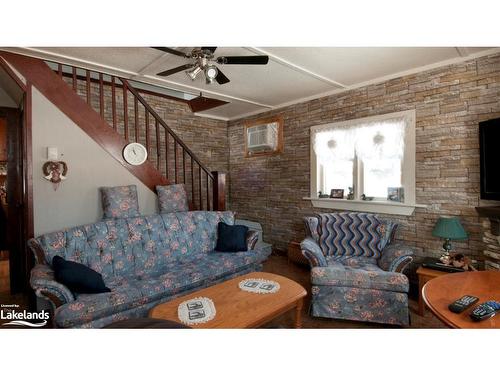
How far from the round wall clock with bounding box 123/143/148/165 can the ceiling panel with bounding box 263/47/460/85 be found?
5.57 feet

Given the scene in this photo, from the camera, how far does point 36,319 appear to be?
1.40 m

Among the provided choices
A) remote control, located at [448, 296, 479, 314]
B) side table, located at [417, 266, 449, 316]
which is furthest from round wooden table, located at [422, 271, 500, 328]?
side table, located at [417, 266, 449, 316]

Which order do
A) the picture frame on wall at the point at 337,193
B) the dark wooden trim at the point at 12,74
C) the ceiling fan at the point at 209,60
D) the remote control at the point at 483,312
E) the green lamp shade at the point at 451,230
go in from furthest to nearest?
Result: the picture frame on wall at the point at 337,193
the green lamp shade at the point at 451,230
the dark wooden trim at the point at 12,74
the ceiling fan at the point at 209,60
the remote control at the point at 483,312

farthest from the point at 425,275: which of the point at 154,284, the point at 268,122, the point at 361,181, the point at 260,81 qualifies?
the point at 268,122

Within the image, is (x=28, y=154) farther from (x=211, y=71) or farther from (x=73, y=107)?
(x=211, y=71)

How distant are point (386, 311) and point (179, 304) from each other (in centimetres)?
157

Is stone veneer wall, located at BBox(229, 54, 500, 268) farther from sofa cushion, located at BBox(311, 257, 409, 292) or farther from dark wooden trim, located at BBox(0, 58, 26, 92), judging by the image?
dark wooden trim, located at BBox(0, 58, 26, 92)

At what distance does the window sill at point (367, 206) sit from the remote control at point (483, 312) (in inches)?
68.4

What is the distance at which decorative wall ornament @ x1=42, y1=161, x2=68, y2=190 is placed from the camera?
2121mm

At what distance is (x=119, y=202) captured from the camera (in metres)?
2.43

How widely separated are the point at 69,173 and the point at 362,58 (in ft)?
9.74

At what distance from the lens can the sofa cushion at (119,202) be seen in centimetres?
238

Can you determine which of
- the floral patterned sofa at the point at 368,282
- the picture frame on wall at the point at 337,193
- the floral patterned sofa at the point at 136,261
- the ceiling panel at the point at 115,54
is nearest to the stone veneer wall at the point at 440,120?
the picture frame on wall at the point at 337,193

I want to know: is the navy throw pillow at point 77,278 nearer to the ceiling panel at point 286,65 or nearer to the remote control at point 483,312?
the ceiling panel at point 286,65
